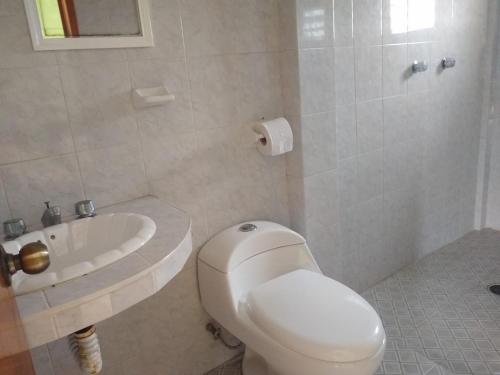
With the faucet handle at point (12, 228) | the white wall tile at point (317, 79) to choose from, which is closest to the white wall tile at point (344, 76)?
the white wall tile at point (317, 79)

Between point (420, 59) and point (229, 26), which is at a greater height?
point (229, 26)

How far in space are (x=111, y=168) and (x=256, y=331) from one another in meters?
0.71

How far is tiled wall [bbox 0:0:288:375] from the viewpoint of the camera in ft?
3.63

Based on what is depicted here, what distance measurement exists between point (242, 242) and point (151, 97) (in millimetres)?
618

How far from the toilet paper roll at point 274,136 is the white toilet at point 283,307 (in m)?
0.32

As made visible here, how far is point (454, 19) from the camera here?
218 cm

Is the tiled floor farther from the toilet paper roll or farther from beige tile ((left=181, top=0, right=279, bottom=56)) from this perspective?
beige tile ((left=181, top=0, right=279, bottom=56))

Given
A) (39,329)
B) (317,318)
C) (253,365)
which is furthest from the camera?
(253,365)

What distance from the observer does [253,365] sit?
5.14 feet

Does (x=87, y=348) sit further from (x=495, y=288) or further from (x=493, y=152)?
(x=493, y=152)

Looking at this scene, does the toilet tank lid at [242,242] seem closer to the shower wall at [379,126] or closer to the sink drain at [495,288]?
the shower wall at [379,126]

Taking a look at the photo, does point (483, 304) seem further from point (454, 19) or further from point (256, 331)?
point (454, 19)

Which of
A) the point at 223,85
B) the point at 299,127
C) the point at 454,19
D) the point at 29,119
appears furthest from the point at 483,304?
the point at 29,119

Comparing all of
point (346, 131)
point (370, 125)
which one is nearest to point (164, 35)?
point (346, 131)
